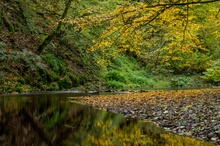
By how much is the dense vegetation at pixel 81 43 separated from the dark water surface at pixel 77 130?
279 centimetres

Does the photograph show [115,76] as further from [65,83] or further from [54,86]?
[54,86]

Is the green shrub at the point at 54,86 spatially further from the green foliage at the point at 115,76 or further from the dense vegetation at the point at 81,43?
the green foliage at the point at 115,76

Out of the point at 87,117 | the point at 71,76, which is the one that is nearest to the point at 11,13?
the point at 71,76

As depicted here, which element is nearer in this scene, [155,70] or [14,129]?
[14,129]

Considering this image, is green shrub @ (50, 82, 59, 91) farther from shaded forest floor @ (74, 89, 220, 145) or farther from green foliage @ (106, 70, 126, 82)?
shaded forest floor @ (74, 89, 220, 145)

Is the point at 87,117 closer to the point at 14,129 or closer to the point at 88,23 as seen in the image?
the point at 14,129

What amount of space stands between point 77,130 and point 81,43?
1470cm

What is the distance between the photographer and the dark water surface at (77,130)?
4809 mm

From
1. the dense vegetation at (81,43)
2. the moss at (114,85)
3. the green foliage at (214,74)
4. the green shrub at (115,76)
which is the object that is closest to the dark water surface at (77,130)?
the dense vegetation at (81,43)

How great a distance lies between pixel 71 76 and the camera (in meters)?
16.2

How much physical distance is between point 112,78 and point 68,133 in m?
14.0

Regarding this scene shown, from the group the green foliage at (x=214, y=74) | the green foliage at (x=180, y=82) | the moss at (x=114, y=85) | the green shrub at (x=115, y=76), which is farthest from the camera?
the green foliage at (x=214, y=74)

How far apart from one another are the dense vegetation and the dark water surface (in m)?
2.79

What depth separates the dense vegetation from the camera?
9.73 m
